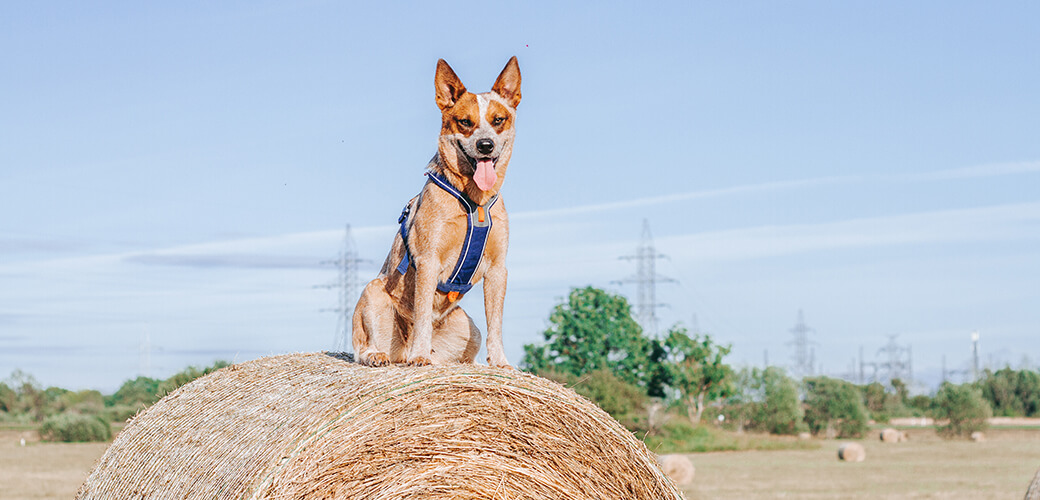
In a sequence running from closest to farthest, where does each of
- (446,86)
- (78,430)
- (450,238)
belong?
(446,86), (450,238), (78,430)

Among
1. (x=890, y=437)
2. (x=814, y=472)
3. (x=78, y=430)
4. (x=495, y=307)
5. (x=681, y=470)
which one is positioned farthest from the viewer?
(x=890, y=437)

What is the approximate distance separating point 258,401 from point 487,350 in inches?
53.8

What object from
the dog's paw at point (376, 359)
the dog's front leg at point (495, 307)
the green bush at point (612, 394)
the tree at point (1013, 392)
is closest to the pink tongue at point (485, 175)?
the dog's front leg at point (495, 307)

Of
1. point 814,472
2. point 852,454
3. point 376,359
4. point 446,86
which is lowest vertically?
point 814,472

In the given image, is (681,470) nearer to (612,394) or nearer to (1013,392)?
(612,394)

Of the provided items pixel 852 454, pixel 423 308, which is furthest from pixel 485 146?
pixel 852 454

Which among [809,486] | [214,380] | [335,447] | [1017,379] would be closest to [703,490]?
[809,486]

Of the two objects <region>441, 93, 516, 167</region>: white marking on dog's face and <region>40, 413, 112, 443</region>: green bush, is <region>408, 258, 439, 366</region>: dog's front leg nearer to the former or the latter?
<region>441, 93, 516, 167</region>: white marking on dog's face

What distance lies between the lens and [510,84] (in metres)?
5.91

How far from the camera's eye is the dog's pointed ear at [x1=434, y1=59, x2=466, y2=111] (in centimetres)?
586

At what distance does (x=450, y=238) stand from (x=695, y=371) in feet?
116

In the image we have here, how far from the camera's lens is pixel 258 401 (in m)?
6.09

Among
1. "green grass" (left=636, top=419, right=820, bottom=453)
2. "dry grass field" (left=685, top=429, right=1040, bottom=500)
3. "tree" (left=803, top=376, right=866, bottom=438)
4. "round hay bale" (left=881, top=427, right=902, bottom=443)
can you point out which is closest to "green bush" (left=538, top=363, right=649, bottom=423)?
"green grass" (left=636, top=419, right=820, bottom=453)

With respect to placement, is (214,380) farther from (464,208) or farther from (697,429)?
(697,429)
